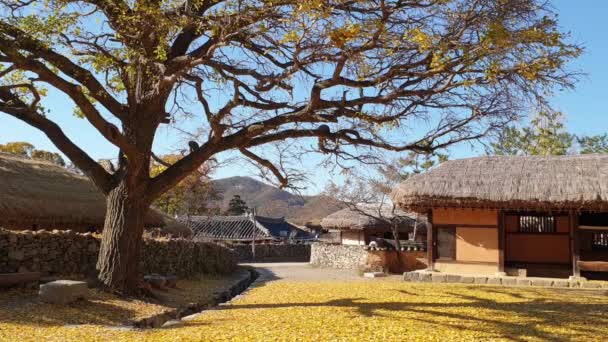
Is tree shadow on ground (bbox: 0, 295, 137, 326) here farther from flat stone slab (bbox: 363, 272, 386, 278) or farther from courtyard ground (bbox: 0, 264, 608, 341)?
flat stone slab (bbox: 363, 272, 386, 278)

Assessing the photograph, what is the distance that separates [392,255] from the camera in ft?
72.8

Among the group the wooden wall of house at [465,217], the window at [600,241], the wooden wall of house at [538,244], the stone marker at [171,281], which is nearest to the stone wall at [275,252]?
the wooden wall of house at [465,217]

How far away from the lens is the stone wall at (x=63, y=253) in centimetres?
1173

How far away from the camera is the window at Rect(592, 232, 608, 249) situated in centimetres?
1831

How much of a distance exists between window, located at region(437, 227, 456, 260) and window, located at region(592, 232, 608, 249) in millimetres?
4656

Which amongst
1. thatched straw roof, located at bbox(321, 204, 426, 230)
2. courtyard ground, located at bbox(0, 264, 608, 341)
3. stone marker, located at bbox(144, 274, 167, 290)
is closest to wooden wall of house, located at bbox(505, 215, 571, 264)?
courtyard ground, located at bbox(0, 264, 608, 341)

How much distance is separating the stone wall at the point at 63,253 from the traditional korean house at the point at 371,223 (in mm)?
14376

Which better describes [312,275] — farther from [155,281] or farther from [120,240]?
[120,240]

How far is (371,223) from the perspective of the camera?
3084 centimetres

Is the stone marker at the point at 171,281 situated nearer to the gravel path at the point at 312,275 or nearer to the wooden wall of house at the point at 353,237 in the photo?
the gravel path at the point at 312,275

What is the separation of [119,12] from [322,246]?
20805 mm

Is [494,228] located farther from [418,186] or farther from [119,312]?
Result: [119,312]

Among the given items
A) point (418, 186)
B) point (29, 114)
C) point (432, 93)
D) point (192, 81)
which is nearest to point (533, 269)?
point (418, 186)

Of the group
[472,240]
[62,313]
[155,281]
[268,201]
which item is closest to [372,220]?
[472,240]
